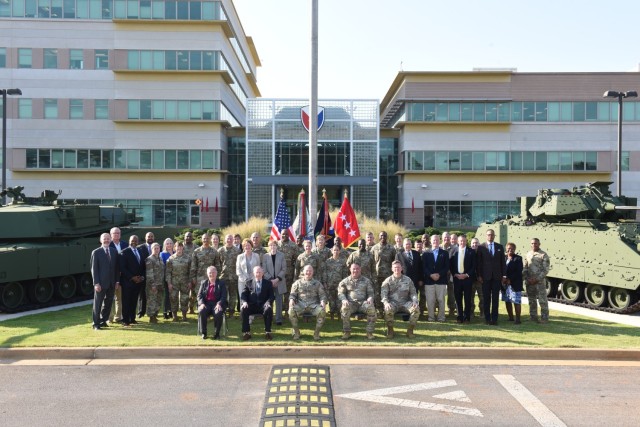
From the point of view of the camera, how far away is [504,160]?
144 ft

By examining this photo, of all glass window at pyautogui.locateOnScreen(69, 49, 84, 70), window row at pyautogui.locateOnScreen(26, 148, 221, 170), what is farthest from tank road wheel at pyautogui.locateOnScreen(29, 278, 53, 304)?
glass window at pyautogui.locateOnScreen(69, 49, 84, 70)

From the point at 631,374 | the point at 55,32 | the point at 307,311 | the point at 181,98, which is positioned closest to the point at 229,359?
the point at 307,311

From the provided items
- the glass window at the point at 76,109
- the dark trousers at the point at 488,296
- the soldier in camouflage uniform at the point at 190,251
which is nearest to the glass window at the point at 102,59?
the glass window at the point at 76,109

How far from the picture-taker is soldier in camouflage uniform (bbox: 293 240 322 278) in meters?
11.8

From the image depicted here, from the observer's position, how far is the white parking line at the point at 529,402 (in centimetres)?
673

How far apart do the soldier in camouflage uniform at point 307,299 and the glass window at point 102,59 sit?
36618 millimetres

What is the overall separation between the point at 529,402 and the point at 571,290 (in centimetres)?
1002

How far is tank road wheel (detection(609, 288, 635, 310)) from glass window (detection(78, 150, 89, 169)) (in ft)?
123

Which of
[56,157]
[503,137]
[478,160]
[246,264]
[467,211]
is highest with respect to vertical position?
[503,137]

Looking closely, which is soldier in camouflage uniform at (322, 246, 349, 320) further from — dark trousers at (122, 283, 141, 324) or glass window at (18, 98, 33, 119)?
glass window at (18, 98, 33, 119)

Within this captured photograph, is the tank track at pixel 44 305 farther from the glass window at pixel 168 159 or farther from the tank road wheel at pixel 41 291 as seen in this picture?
the glass window at pixel 168 159

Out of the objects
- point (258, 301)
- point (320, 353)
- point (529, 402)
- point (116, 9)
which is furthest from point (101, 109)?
point (529, 402)

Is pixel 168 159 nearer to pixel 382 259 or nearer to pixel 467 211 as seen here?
pixel 467 211

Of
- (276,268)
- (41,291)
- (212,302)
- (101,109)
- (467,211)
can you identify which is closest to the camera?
(212,302)
